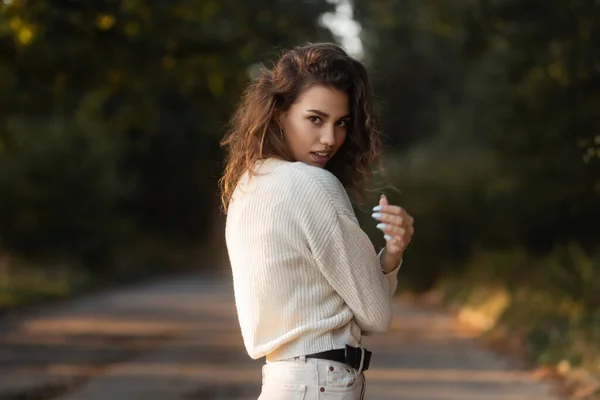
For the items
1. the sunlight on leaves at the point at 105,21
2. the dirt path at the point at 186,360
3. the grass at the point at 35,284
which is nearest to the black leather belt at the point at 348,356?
the dirt path at the point at 186,360

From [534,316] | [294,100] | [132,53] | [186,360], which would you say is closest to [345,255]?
[294,100]

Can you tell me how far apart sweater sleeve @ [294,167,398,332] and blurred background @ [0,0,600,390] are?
0.78m

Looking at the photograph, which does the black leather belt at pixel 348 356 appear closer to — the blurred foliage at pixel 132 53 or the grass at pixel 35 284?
the blurred foliage at pixel 132 53

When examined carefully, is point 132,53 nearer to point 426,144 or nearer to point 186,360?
point 186,360

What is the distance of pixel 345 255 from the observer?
3125mm

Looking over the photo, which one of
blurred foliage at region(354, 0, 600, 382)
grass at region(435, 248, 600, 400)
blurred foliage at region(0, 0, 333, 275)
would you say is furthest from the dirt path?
blurred foliage at region(0, 0, 333, 275)

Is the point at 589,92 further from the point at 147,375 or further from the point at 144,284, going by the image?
the point at 144,284

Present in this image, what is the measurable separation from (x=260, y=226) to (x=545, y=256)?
16373 mm

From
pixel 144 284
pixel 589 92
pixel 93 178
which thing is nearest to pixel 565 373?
pixel 589 92

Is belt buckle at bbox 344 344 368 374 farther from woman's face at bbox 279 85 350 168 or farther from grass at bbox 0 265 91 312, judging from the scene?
grass at bbox 0 265 91 312

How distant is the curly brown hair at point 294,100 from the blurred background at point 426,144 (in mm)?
538

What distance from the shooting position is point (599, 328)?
39.3 feet

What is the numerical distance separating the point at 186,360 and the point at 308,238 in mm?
11717

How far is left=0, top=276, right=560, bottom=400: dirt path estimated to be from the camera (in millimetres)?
11664
